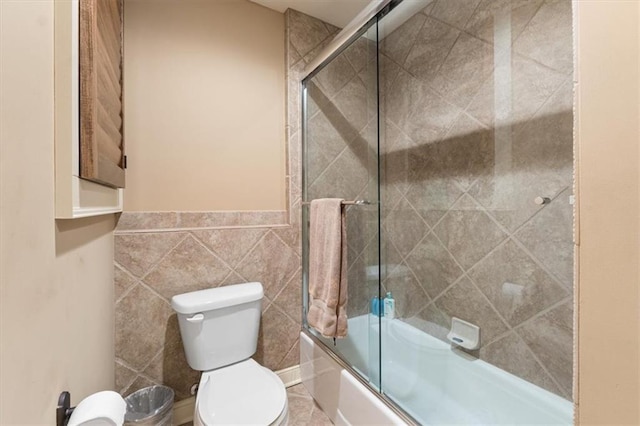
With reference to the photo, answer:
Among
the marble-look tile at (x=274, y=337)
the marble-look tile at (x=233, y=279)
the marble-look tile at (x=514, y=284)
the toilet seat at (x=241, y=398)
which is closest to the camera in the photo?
the toilet seat at (x=241, y=398)

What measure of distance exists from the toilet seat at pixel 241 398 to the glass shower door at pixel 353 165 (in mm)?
423

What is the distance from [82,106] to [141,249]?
88cm

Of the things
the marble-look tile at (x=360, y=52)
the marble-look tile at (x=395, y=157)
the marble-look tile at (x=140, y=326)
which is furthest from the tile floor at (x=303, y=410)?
the marble-look tile at (x=360, y=52)

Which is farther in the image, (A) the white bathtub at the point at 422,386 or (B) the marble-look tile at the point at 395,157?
(B) the marble-look tile at the point at 395,157

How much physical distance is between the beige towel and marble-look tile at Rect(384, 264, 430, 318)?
1.66 feet

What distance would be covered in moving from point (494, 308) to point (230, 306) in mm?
1326

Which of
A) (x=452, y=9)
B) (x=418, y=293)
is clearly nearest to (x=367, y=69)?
(x=452, y=9)

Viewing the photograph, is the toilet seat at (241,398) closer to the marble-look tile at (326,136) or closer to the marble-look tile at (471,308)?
the marble-look tile at (471,308)

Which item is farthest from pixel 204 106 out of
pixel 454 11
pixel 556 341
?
pixel 556 341

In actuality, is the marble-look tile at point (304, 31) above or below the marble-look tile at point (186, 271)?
above

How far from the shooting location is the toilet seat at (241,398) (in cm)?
104

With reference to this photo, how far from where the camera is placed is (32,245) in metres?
0.48

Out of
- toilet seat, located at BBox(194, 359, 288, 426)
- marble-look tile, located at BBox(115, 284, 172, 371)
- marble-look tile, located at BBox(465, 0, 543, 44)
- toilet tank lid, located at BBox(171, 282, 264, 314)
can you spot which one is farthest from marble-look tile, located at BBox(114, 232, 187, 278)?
marble-look tile, located at BBox(465, 0, 543, 44)

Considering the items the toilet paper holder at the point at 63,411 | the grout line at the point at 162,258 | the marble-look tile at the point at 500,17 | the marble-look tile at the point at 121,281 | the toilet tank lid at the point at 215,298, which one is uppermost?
the marble-look tile at the point at 500,17
